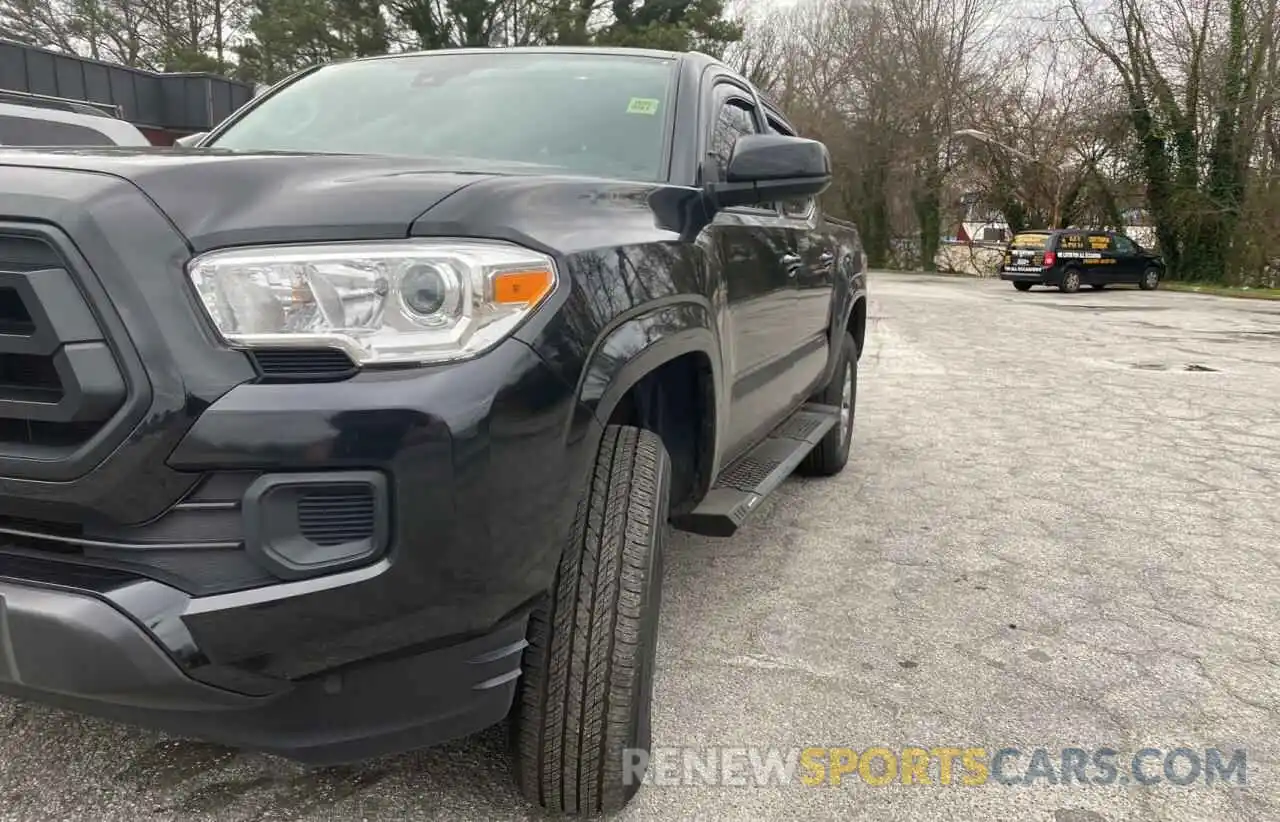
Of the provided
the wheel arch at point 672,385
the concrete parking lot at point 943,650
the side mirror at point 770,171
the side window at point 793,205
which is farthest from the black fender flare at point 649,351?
the side window at point 793,205

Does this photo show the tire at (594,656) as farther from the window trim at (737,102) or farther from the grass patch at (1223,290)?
the grass patch at (1223,290)

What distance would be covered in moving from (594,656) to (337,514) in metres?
0.63

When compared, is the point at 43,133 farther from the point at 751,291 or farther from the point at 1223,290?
the point at 1223,290

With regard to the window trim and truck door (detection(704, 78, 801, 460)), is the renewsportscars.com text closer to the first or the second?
truck door (detection(704, 78, 801, 460))

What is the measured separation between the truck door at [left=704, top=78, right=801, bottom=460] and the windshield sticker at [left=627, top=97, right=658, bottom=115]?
19 cm

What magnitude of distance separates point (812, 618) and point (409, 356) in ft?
6.63

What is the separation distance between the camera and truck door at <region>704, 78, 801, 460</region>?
108 inches

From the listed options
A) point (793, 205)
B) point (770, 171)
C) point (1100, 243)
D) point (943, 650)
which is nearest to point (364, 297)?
point (770, 171)

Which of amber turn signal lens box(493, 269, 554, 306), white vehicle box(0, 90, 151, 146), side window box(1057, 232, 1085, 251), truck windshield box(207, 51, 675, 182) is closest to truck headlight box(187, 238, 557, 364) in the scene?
amber turn signal lens box(493, 269, 554, 306)

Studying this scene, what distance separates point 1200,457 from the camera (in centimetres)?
546

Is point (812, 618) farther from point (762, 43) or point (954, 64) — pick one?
point (762, 43)

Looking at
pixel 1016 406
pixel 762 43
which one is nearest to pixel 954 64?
pixel 762 43

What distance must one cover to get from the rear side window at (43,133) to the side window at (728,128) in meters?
4.56

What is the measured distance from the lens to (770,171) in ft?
8.29
